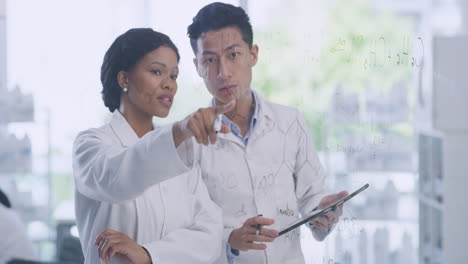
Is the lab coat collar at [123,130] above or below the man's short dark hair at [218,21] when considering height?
below

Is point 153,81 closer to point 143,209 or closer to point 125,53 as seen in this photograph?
point 125,53

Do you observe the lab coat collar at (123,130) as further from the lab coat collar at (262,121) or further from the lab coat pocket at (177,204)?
the lab coat collar at (262,121)

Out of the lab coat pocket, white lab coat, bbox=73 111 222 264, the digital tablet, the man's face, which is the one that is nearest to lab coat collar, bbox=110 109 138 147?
white lab coat, bbox=73 111 222 264

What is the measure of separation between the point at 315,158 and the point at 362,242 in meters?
0.27

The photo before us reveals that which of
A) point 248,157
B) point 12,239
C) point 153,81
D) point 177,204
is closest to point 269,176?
point 248,157

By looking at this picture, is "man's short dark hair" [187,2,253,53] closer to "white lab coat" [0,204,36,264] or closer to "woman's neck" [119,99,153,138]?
"woman's neck" [119,99,153,138]

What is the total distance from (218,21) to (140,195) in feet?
1.38

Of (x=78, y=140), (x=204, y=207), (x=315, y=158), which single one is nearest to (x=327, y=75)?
(x=315, y=158)

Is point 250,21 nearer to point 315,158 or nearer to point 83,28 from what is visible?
point 315,158

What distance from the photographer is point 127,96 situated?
1.08 m

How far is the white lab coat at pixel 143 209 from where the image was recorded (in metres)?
0.95

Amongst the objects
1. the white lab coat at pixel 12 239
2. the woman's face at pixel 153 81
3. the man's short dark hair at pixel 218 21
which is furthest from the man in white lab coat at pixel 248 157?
the white lab coat at pixel 12 239

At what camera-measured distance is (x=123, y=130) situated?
3.48 ft

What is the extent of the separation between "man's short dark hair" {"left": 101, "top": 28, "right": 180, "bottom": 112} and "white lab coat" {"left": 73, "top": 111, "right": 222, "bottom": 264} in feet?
0.15
